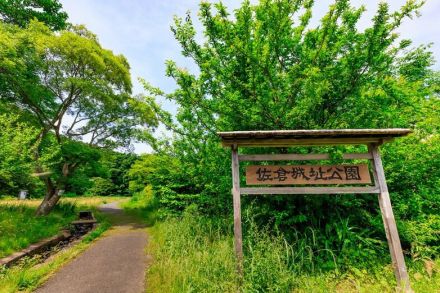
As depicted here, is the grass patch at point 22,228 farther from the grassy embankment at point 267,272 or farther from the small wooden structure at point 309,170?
the small wooden structure at point 309,170

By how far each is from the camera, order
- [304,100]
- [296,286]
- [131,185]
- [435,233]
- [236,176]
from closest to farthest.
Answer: [296,286] < [236,176] < [304,100] < [435,233] < [131,185]

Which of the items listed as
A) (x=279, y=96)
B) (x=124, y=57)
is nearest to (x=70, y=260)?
(x=279, y=96)

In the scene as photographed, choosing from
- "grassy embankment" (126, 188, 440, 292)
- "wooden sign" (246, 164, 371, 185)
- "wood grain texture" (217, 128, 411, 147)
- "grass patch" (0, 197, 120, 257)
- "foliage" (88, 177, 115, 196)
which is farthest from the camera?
"foliage" (88, 177, 115, 196)

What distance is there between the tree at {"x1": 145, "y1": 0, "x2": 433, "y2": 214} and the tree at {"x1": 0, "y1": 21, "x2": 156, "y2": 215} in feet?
18.3

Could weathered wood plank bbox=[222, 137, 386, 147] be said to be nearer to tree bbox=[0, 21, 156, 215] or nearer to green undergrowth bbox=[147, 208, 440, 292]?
green undergrowth bbox=[147, 208, 440, 292]

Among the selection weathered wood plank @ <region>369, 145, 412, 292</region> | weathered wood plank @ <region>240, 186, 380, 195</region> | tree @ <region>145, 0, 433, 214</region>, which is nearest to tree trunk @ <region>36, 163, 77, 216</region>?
tree @ <region>145, 0, 433, 214</region>

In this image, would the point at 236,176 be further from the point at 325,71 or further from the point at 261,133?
the point at 325,71

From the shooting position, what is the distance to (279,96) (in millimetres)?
5219

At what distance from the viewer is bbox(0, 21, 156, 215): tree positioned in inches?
428

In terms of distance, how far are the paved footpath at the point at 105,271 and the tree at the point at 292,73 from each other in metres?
2.97

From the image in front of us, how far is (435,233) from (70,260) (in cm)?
869

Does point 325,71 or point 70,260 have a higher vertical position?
point 325,71

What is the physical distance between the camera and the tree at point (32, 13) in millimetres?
13250

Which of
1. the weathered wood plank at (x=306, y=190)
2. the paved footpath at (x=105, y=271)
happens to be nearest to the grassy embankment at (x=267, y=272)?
the paved footpath at (x=105, y=271)
